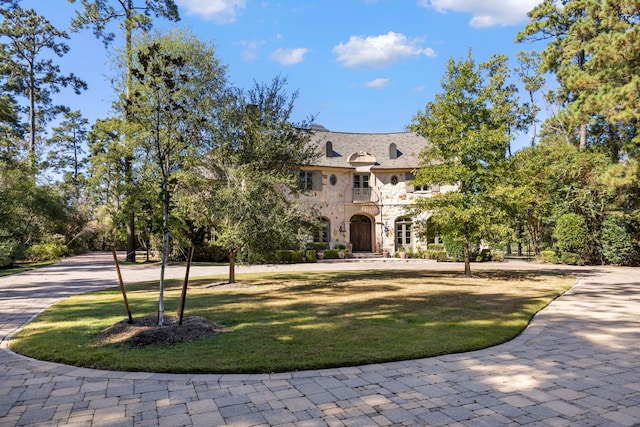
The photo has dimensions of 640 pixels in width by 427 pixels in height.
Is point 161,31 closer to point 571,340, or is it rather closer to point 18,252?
point 18,252

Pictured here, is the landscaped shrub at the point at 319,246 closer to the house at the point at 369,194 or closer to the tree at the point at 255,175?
the house at the point at 369,194

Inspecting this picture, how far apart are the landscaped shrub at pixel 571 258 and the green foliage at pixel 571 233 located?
0.33 metres

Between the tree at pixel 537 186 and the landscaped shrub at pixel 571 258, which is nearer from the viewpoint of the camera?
the landscaped shrub at pixel 571 258

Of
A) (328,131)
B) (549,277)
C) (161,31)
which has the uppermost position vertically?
(161,31)

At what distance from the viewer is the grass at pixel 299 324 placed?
4.93 meters

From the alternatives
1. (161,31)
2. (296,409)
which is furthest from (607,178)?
(161,31)

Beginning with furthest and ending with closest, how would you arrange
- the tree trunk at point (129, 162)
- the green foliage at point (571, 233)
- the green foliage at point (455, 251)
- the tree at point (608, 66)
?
the green foliage at point (455, 251), the green foliage at point (571, 233), the tree at point (608, 66), the tree trunk at point (129, 162)

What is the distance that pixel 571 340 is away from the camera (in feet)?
19.3

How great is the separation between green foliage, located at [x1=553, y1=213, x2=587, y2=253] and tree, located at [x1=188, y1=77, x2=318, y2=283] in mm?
14822

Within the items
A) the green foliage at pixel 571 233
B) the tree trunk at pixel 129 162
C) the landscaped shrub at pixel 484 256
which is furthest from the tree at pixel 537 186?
the tree trunk at pixel 129 162

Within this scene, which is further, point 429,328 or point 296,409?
point 429,328

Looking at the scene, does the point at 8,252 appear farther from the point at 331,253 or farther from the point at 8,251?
the point at 331,253

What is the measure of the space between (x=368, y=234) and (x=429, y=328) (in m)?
22.2

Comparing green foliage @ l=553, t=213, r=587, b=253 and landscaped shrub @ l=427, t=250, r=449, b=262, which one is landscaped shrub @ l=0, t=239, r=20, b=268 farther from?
green foliage @ l=553, t=213, r=587, b=253
